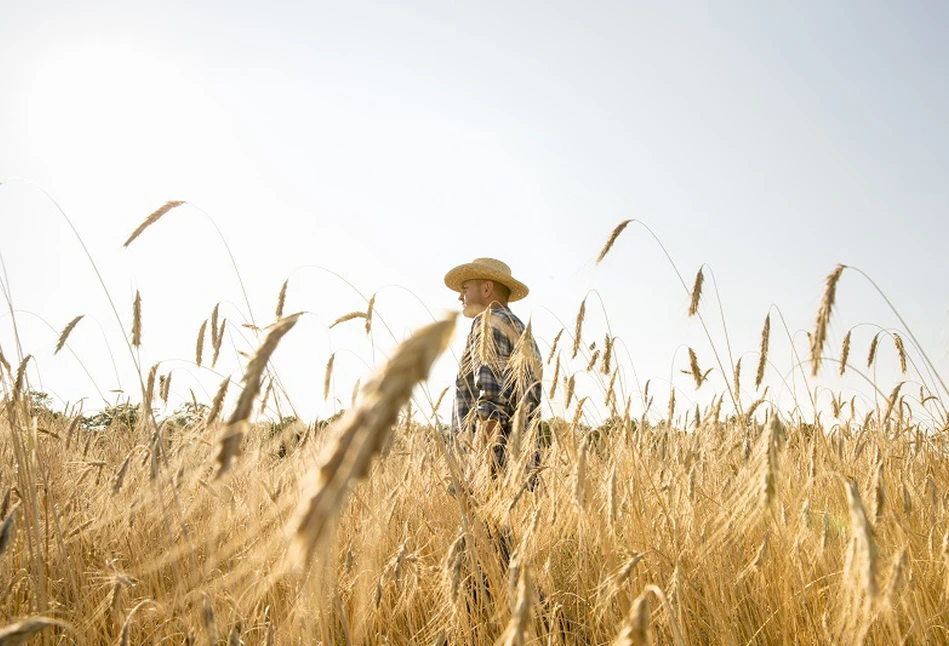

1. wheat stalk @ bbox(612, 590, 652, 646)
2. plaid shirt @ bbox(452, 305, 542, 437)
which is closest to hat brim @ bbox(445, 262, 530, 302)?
plaid shirt @ bbox(452, 305, 542, 437)

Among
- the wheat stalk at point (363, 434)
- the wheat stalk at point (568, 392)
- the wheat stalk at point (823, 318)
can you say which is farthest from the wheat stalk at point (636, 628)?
the wheat stalk at point (568, 392)

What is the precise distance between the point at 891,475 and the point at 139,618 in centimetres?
316

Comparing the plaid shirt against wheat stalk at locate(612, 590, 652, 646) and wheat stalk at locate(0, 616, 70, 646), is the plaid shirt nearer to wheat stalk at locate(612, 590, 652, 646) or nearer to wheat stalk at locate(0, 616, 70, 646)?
wheat stalk at locate(612, 590, 652, 646)

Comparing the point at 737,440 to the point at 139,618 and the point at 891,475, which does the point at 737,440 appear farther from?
the point at 139,618

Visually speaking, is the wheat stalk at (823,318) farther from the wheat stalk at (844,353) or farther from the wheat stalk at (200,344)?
the wheat stalk at (200,344)

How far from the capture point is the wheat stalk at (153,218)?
2049 millimetres

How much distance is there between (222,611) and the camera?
1769 mm

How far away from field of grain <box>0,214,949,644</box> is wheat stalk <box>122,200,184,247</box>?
50 cm

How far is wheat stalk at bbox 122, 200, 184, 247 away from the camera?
2.05 metres

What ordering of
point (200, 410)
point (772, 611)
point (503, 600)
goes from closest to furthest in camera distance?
point (503, 600) < point (772, 611) < point (200, 410)

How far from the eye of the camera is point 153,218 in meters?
2.10

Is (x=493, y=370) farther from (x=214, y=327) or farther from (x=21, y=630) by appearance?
(x=21, y=630)

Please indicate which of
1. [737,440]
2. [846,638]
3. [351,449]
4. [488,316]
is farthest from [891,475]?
[351,449]

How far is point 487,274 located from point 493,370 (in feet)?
3.39
